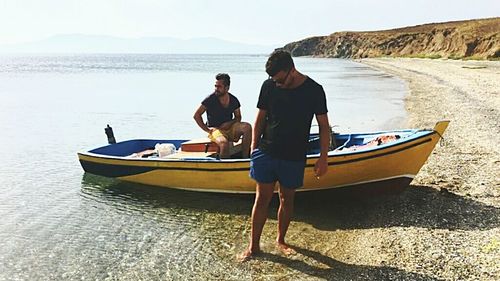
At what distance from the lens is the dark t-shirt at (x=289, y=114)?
500 centimetres

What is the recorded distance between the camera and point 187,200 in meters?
8.74

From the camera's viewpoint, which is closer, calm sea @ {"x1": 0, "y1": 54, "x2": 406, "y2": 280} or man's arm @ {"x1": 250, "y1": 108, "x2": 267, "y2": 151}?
man's arm @ {"x1": 250, "y1": 108, "x2": 267, "y2": 151}

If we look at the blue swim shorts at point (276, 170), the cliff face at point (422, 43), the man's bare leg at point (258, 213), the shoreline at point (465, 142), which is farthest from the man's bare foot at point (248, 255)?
the cliff face at point (422, 43)

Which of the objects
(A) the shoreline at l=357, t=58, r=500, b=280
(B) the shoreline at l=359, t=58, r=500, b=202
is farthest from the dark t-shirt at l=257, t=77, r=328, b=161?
(B) the shoreline at l=359, t=58, r=500, b=202

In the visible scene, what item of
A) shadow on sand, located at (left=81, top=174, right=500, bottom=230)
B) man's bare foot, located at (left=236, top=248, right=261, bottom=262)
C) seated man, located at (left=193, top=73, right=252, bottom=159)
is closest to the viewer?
man's bare foot, located at (left=236, top=248, right=261, bottom=262)

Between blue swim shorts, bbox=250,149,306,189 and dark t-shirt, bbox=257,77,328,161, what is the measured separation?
2.5 inches

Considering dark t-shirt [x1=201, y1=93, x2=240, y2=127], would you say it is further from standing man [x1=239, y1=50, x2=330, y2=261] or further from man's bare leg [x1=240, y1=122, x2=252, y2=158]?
standing man [x1=239, y1=50, x2=330, y2=261]

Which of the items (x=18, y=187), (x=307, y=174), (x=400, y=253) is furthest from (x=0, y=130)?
(x=400, y=253)

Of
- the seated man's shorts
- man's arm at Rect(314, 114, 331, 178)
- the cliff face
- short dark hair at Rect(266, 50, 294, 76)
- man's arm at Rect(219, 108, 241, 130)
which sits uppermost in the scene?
short dark hair at Rect(266, 50, 294, 76)

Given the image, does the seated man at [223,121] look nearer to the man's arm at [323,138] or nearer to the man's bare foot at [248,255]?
the man's bare foot at [248,255]

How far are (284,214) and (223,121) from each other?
325 centimetres

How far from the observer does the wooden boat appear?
23.8 ft

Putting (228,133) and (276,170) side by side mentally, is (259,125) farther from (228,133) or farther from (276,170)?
(228,133)

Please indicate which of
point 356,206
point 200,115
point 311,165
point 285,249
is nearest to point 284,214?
point 285,249
